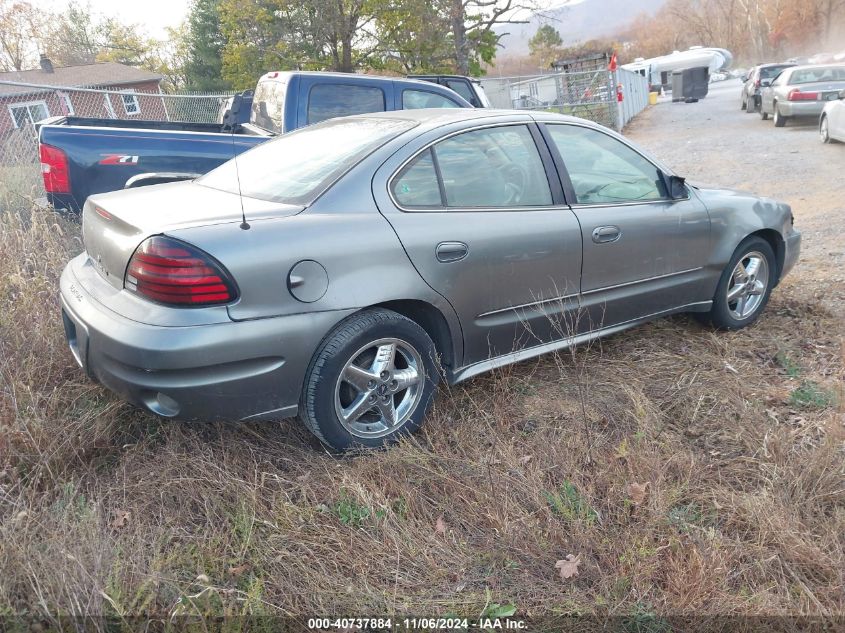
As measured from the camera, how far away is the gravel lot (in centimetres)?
611

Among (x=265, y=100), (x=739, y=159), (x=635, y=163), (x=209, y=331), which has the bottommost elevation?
(x=739, y=159)

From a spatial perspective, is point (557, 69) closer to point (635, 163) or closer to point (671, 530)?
point (635, 163)

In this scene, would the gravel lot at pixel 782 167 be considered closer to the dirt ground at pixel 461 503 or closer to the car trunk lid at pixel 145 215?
the dirt ground at pixel 461 503

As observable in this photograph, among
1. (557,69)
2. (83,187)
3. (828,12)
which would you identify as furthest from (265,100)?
(828,12)

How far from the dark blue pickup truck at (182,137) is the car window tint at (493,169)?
9.65ft

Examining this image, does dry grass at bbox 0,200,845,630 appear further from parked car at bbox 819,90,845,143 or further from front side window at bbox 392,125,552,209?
parked car at bbox 819,90,845,143

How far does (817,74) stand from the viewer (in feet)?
54.4

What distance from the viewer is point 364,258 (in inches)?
113

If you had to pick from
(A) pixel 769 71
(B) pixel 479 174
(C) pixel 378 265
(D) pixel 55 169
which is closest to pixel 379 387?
(C) pixel 378 265

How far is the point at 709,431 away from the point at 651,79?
174ft

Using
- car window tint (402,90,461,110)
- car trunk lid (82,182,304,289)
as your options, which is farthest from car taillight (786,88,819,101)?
car trunk lid (82,182,304,289)

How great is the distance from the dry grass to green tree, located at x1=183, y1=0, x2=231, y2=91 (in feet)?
117

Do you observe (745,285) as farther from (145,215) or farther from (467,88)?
(467,88)

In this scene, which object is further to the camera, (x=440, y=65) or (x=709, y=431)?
(x=440, y=65)
